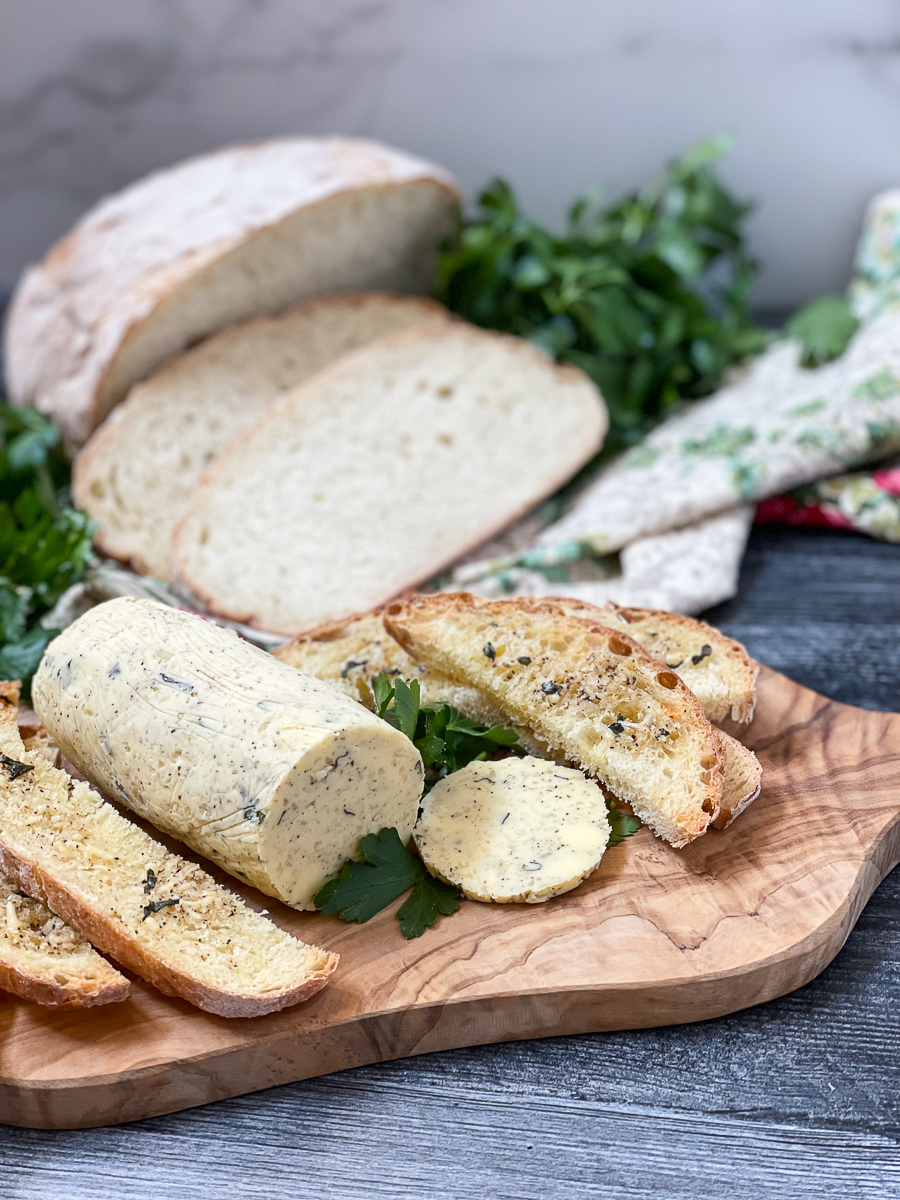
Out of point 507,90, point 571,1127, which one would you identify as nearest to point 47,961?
point 571,1127

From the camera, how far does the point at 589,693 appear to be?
1935 mm

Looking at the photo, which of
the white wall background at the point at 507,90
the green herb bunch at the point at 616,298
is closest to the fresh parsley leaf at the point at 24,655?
the green herb bunch at the point at 616,298

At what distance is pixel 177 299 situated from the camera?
3.10 m

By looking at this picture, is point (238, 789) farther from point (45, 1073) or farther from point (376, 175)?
point (376, 175)

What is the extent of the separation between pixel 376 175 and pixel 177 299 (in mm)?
694

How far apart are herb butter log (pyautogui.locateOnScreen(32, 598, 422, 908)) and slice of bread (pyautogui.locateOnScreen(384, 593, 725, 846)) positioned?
0.95ft

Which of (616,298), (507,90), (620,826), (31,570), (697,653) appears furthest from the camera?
(507,90)

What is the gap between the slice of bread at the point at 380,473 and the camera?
279cm

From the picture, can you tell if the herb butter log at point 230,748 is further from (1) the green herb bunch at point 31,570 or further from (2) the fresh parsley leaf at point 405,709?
(1) the green herb bunch at point 31,570

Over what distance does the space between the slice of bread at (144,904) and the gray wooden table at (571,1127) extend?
170 millimetres

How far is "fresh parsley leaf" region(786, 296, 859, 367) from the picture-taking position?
11.4 ft

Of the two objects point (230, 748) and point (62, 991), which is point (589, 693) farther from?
point (62, 991)

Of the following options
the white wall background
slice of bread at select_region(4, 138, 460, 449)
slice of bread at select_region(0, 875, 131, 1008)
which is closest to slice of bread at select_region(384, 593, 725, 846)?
slice of bread at select_region(0, 875, 131, 1008)

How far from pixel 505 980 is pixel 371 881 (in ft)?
0.85
